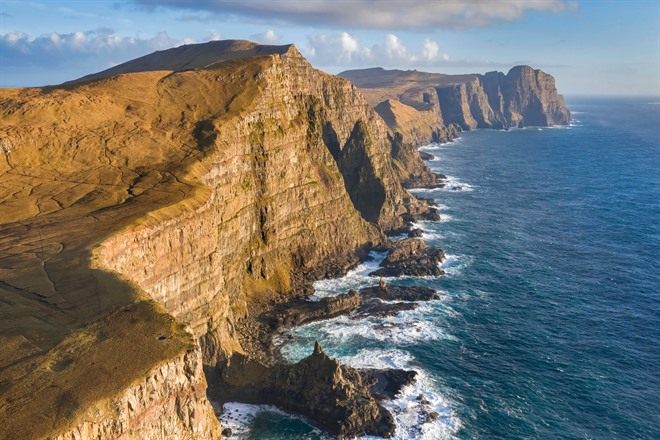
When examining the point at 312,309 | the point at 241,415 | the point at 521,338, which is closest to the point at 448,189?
the point at 521,338

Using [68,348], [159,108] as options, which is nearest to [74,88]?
[159,108]

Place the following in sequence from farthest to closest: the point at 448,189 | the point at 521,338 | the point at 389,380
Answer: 1. the point at 448,189
2. the point at 521,338
3. the point at 389,380

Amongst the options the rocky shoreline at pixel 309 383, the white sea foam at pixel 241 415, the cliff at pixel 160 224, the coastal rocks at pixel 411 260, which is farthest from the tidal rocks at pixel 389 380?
the coastal rocks at pixel 411 260

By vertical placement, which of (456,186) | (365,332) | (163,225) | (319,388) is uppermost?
(163,225)

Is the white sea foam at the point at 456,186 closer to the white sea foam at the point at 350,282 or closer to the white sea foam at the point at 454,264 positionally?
the white sea foam at the point at 454,264

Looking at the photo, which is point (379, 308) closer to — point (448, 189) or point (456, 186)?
point (448, 189)

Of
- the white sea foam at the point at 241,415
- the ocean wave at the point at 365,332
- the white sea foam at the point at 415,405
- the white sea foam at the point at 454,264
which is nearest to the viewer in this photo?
the white sea foam at the point at 241,415
